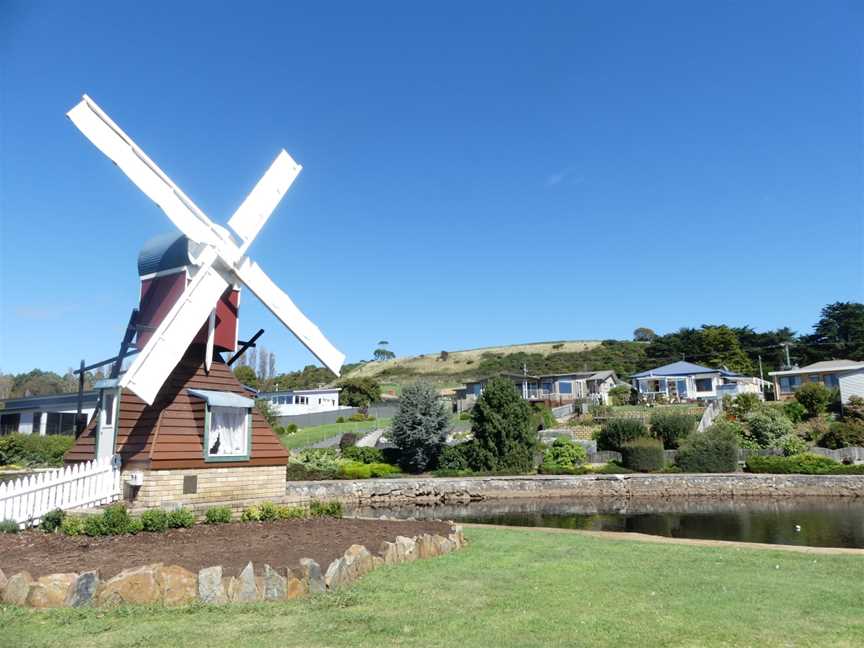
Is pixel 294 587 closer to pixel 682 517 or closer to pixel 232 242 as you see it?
pixel 232 242

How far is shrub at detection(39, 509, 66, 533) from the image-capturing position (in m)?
11.0

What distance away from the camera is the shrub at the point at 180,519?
1105 cm

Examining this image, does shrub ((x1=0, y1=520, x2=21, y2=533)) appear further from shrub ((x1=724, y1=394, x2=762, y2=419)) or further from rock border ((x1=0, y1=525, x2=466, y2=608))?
shrub ((x1=724, y1=394, x2=762, y2=419))

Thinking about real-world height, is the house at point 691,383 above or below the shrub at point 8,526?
above

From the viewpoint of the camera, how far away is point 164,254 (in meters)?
15.8

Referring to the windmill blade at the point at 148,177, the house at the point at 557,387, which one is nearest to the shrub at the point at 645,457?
the house at the point at 557,387

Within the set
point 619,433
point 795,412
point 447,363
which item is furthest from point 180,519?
point 447,363

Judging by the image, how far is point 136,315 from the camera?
15.8m

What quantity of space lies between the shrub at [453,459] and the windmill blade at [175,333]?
1804 cm

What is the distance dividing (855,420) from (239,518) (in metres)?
33.4

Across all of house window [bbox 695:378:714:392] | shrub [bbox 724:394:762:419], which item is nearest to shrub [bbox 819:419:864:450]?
shrub [bbox 724:394:762:419]

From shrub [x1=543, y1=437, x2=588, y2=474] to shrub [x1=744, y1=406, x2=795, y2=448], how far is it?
9.10m

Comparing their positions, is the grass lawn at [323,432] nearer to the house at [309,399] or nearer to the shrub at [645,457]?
the house at [309,399]

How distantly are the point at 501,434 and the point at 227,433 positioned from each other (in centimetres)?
1751
